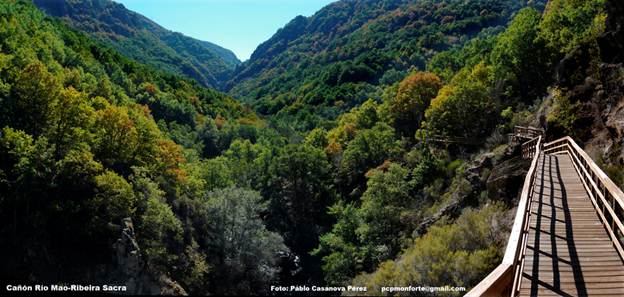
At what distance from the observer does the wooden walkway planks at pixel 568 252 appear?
271 inches

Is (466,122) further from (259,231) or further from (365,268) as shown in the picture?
(259,231)

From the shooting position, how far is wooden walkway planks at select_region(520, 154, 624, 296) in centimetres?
689

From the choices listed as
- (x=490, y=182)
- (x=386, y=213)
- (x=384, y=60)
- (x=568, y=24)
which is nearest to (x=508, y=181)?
(x=490, y=182)

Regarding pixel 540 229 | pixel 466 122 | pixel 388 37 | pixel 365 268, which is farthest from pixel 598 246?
pixel 388 37

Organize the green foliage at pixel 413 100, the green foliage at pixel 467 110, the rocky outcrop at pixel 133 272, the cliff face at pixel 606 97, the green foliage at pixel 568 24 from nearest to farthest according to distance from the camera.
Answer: the cliff face at pixel 606 97 < the rocky outcrop at pixel 133 272 < the green foliage at pixel 568 24 < the green foliage at pixel 467 110 < the green foliage at pixel 413 100

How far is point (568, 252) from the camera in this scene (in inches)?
331

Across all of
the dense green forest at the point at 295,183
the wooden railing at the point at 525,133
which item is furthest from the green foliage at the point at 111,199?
the wooden railing at the point at 525,133

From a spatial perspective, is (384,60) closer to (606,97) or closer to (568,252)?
(606,97)

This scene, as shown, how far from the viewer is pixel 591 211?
1113 cm

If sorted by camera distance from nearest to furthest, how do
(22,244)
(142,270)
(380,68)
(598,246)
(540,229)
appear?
(598,246)
(540,229)
(22,244)
(142,270)
(380,68)

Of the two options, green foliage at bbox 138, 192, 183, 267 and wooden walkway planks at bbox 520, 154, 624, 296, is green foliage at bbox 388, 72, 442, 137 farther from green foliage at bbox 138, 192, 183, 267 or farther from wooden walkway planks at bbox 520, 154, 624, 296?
wooden walkway planks at bbox 520, 154, 624, 296

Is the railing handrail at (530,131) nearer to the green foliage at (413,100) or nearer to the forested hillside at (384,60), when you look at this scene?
the green foliage at (413,100)

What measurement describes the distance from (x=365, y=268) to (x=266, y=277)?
12.6 m

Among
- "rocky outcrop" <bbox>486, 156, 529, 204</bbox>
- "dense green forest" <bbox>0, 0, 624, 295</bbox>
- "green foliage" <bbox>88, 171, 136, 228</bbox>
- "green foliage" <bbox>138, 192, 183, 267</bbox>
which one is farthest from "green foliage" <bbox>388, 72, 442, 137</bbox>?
"rocky outcrop" <bbox>486, 156, 529, 204</bbox>
